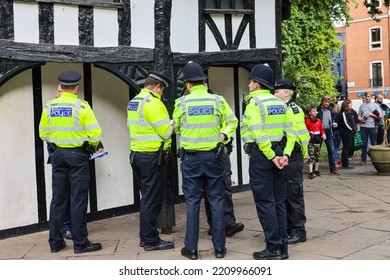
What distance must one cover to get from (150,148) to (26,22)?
244cm

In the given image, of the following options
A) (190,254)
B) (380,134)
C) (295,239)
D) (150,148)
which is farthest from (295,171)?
(380,134)

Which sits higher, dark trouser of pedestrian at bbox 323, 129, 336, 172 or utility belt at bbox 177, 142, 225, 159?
utility belt at bbox 177, 142, 225, 159

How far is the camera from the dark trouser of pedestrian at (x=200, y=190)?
5723mm


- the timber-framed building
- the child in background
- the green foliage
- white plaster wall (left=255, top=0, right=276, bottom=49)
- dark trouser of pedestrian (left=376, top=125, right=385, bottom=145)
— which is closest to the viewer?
the timber-framed building

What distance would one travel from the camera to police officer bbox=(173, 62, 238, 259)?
5.70m

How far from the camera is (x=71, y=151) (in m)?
6.14

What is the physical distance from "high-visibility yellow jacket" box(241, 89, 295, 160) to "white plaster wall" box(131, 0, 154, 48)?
2564 mm

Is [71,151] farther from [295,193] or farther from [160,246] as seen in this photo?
[295,193]

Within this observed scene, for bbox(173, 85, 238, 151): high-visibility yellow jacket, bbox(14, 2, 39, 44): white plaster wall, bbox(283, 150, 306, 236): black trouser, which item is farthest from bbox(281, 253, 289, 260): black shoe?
bbox(14, 2, 39, 44): white plaster wall

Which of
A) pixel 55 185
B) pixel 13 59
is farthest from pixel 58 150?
pixel 13 59

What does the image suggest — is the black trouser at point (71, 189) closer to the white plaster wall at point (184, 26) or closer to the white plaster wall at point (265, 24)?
the white plaster wall at point (184, 26)

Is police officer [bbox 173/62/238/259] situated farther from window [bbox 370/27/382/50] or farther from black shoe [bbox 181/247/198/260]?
window [bbox 370/27/382/50]

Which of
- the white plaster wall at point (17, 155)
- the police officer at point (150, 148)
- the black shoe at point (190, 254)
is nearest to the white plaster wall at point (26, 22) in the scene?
the white plaster wall at point (17, 155)

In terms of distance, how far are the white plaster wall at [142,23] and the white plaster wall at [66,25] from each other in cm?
81
